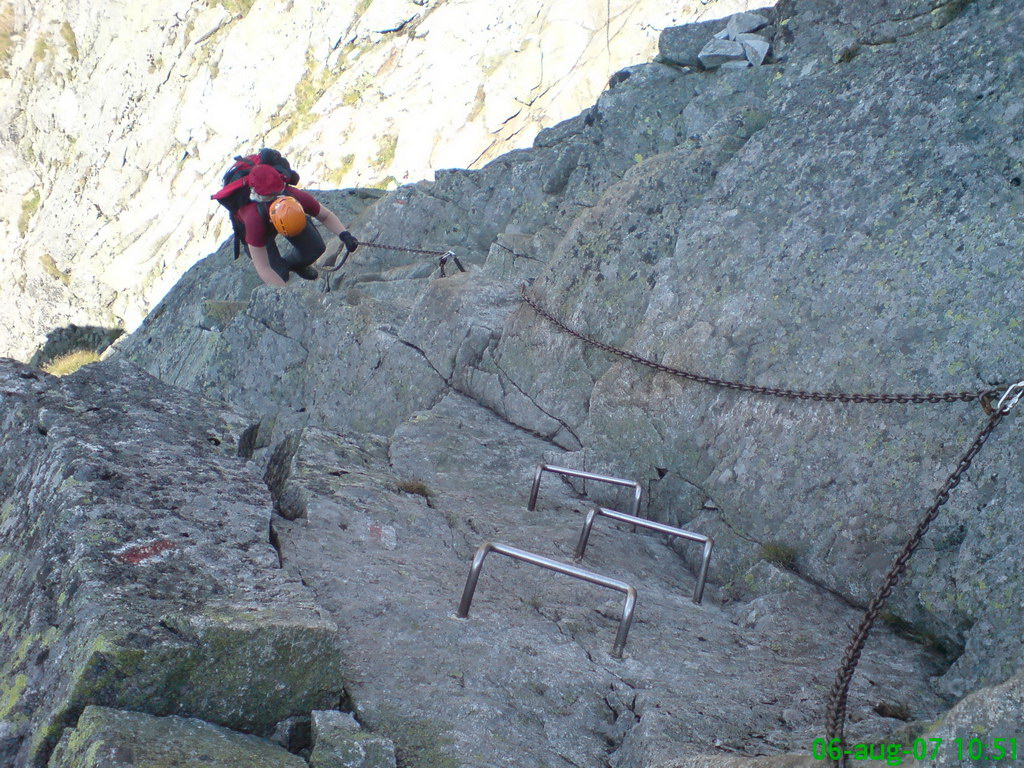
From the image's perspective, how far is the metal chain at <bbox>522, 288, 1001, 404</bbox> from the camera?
4555 mm

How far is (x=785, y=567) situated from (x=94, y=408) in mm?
4644

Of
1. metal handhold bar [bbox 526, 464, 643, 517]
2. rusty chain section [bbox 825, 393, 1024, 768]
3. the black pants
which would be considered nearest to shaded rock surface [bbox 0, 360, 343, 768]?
rusty chain section [bbox 825, 393, 1024, 768]

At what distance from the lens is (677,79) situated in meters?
11.3

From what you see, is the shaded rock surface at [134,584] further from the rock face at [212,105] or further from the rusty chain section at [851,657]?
the rock face at [212,105]

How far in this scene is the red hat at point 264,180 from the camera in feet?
29.5

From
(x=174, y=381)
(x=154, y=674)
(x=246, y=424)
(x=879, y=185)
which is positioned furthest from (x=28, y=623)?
(x=174, y=381)

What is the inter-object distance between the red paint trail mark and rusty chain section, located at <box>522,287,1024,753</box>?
116 inches

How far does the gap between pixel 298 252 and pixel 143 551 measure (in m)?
7.33

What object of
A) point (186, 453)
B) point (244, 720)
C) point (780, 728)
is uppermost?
point (186, 453)

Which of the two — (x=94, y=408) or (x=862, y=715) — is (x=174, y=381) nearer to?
(x=94, y=408)

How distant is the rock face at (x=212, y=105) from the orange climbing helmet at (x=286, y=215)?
55.5 ft

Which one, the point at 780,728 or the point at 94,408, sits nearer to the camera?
the point at 780,728
